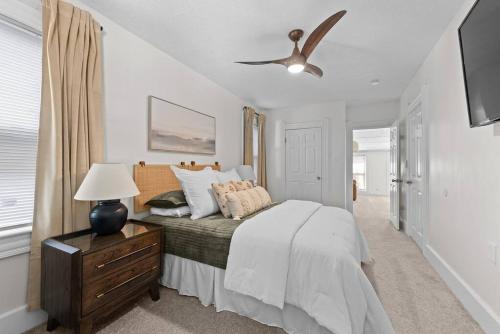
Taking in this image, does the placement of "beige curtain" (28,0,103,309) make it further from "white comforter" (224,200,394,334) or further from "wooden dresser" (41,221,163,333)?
"white comforter" (224,200,394,334)

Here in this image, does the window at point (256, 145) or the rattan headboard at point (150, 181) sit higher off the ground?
the window at point (256, 145)

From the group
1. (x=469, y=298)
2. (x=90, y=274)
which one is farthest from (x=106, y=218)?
(x=469, y=298)

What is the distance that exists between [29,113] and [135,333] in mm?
1714

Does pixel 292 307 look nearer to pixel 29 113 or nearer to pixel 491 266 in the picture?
pixel 491 266

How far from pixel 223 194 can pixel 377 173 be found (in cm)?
871

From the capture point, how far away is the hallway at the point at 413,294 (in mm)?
1510

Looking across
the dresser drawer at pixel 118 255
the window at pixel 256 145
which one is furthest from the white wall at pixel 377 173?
the dresser drawer at pixel 118 255

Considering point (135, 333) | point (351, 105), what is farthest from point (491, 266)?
point (351, 105)

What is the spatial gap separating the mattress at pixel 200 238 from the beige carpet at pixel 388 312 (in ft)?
1.20

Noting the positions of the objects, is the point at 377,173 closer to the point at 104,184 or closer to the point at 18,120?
the point at 104,184

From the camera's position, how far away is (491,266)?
1.44 metres

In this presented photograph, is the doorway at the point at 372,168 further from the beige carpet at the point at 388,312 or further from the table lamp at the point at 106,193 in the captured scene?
the table lamp at the point at 106,193

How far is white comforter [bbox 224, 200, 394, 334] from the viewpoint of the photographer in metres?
1.20

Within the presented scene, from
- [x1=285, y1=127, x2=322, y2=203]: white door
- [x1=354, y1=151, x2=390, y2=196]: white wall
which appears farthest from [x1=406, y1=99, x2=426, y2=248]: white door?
[x1=354, y1=151, x2=390, y2=196]: white wall
